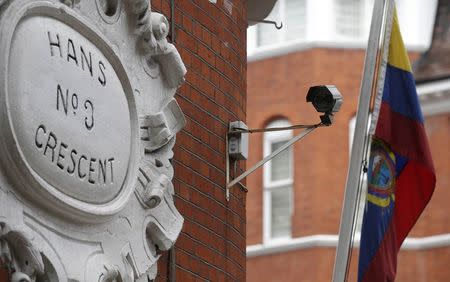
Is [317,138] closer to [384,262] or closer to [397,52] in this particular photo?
[397,52]

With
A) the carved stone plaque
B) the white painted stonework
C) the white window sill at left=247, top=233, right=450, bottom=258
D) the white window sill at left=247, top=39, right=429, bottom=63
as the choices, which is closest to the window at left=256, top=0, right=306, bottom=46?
the white window sill at left=247, top=39, right=429, bottom=63

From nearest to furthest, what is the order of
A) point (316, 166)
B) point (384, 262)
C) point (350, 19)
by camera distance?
1. point (384, 262)
2. point (316, 166)
3. point (350, 19)

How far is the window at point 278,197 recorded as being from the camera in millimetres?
32656

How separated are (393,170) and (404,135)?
339mm

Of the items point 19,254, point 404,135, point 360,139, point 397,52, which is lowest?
point 404,135

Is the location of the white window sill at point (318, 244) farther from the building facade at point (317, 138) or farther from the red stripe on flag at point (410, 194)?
the red stripe on flag at point (410, 194)

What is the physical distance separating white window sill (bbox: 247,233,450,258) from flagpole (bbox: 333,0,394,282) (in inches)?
758

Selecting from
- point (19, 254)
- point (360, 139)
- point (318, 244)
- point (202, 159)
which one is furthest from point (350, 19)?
point (19, 254)

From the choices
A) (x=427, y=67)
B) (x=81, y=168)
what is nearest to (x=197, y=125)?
(x=81, y=168)

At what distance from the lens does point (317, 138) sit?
32.7 metres

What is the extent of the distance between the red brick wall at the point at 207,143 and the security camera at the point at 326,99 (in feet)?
1.46

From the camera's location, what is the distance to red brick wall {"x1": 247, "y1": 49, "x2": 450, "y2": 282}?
104ft

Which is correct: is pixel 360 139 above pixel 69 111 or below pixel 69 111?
below

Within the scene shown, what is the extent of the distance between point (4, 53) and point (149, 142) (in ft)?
4.84
